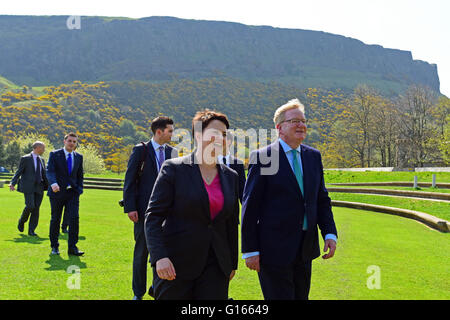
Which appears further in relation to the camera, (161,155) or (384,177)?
(384,177)

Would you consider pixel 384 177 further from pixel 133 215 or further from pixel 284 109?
pixel 284 109

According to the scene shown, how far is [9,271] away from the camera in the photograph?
6.73 m

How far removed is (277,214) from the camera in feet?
12.0

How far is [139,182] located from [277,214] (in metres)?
2.61

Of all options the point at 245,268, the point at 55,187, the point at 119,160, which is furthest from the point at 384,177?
the point at 119,160

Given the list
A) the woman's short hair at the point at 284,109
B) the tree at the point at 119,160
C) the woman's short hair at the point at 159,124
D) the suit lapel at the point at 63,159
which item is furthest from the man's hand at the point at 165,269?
the tree at the point at 119,160

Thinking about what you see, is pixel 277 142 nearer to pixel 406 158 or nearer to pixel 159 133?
Answer: pixel 159 133

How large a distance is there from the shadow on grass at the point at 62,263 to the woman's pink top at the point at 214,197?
4.43 meters

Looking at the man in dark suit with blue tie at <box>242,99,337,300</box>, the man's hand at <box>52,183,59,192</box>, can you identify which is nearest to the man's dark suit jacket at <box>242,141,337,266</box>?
the man in dark suit with blue tie at <box>242,99,337,300</box>

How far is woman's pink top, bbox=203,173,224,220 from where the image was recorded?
131 inches

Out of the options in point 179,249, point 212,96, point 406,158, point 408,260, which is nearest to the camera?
point 179,249

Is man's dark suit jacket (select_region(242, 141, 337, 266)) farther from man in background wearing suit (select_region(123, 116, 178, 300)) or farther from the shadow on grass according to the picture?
the shadow on grass

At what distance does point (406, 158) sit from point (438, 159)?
24.6ft

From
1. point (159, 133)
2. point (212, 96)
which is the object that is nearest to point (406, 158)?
point (159, 133)
